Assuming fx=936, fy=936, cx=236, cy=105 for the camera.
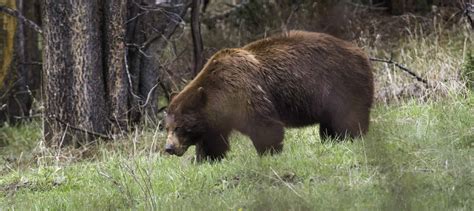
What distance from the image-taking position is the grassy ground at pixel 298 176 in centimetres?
593

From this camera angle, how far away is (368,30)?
1556 cm

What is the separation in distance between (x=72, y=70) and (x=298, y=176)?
16.0ft

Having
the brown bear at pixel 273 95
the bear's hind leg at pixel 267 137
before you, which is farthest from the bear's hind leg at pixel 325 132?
the bear's hind leg at pixel 267 137

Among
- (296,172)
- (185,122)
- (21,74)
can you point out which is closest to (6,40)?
(21,74)

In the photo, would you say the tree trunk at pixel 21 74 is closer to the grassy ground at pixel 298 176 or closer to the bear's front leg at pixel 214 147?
the grassy ground at pixel 298 176

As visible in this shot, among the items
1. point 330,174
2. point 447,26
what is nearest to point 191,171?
point 330,174

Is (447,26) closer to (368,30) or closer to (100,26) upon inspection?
(368,30)

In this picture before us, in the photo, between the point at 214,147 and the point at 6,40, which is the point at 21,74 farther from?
the point at 214,147

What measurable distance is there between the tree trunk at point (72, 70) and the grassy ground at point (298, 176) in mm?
1402

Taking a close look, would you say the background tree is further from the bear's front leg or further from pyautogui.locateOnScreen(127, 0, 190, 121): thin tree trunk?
the bear's front leg

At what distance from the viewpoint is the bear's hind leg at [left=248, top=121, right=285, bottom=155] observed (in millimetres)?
8211

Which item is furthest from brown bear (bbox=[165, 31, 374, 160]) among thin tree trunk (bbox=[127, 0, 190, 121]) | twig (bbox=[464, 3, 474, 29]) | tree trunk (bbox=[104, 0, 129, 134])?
thin tree trunk (bbox=[127, 0, 190, 121])

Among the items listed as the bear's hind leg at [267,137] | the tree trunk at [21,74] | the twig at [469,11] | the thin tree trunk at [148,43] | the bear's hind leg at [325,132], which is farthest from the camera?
the tree trunk at [21,74]

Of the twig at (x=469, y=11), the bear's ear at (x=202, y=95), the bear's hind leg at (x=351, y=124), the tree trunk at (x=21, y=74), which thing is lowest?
the tree trunk at (x=21, y=74)
